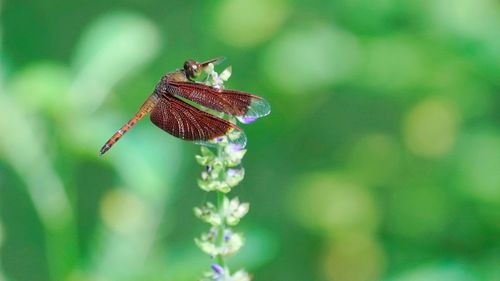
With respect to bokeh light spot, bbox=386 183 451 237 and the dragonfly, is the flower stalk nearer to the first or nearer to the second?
the dragonfly

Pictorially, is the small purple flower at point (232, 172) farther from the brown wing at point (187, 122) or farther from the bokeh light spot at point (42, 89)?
the bokeh light spot at point (42, 89)

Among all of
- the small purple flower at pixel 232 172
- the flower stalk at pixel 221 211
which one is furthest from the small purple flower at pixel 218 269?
the small purple flower at pixel 232 172

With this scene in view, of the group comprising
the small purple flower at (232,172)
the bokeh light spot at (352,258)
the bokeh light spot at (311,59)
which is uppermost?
the bokeh light spot at (311,59)

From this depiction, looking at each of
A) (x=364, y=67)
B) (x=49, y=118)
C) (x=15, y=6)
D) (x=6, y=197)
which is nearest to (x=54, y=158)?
(x=49, y=118)

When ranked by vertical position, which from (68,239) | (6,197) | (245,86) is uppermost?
(245,86)

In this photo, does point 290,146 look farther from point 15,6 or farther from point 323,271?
point 15,6

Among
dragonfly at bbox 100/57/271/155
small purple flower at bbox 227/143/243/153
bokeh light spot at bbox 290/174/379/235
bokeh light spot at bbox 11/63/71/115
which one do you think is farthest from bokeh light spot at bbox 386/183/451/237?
small purple flower at bbox 227/143/243/153
